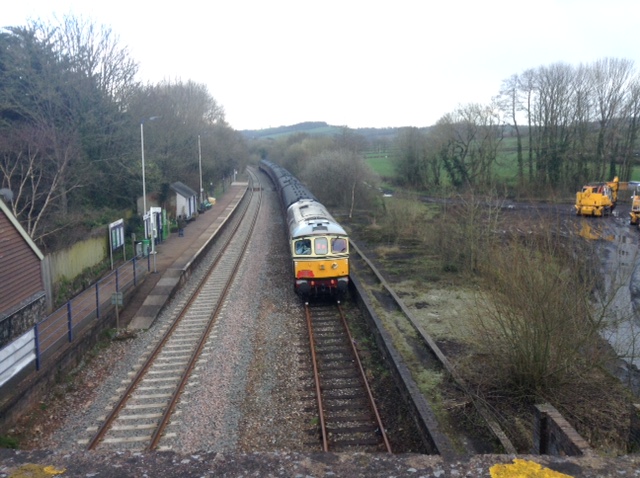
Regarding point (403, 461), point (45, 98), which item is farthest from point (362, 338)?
point (45, 98)

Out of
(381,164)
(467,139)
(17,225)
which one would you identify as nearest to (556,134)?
(467,139)

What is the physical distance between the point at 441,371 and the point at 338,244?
6.33m

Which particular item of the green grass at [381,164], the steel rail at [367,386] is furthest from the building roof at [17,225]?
the green grass at [381,164]

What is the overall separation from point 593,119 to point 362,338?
142 ft

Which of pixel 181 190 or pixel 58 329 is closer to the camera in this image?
pixel 58 329

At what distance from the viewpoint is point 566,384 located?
9008 mm

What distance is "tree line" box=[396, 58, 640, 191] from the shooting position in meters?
45.9

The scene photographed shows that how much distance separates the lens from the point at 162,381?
10711 millimetres

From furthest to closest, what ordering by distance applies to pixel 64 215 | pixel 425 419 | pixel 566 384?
pixel 64 215 → pixel 566 384 → pixel 425 419

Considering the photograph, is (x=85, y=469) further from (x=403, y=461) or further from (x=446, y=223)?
(x=446, y=223)

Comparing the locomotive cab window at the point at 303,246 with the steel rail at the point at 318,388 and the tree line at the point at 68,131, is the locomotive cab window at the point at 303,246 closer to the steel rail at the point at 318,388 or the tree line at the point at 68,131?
the steel rail at the point at 318,388

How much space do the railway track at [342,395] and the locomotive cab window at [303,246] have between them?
222cm

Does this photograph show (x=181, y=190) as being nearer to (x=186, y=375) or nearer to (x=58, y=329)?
(x=58, y=329)

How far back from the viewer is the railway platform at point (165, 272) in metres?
15.2
